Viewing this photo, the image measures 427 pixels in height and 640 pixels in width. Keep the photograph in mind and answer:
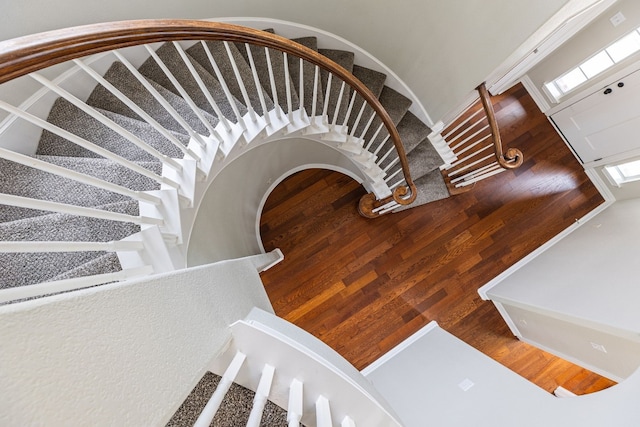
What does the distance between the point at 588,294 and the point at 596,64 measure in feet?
6.93

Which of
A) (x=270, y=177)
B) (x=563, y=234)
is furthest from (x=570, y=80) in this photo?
(x=270, y=177)

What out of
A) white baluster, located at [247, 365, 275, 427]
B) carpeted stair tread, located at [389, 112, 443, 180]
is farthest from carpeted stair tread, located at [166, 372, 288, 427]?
carpeted stair tread, located at [389, 112, 443, 180]

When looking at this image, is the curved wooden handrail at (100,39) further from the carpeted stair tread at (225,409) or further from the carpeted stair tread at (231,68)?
the carpeted stair tread at (225,409)

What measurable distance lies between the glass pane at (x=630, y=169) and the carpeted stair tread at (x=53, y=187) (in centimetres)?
415

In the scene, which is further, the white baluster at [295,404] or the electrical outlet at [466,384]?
the electrical outlet at [466,384]

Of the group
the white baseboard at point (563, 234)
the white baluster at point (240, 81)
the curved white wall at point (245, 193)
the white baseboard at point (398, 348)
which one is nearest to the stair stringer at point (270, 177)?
the curved white wall at point (245, 193)

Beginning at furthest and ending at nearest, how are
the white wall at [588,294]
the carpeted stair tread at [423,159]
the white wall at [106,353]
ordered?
the carpeted stair tread at [423,159]
the white wall at [588,294]
the white wall at [106,353]

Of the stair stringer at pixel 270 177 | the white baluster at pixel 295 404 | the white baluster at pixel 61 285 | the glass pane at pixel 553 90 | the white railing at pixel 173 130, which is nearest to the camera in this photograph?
the white baluster at pixel 61 285

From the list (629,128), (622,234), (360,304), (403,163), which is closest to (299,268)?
(360,304)

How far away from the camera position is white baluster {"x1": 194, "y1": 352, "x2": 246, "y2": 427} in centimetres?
88

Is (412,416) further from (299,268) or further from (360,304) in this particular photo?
(299,268)

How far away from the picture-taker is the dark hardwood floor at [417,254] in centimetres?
324

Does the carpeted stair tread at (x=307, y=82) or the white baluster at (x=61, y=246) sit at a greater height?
the carpeted stair tread at (x=307, y=82)

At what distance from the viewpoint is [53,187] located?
63.8 inches
